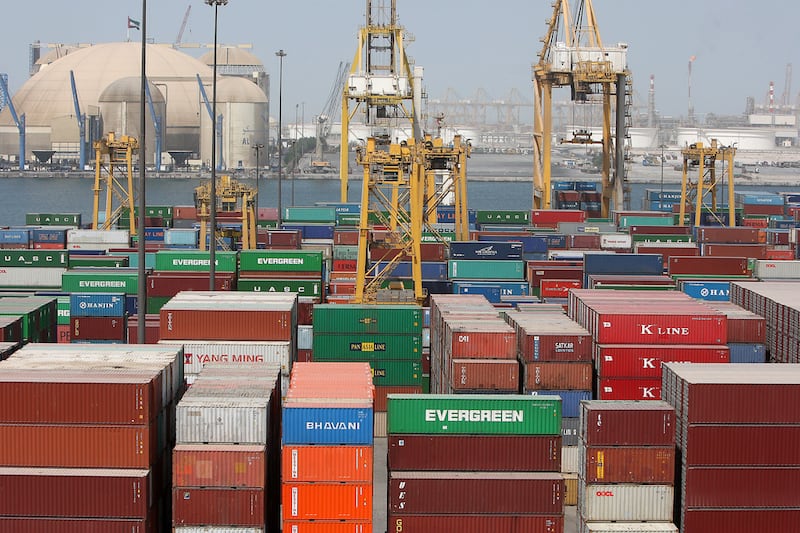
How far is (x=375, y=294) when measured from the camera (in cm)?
4050

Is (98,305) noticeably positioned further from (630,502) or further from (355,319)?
(630,502)

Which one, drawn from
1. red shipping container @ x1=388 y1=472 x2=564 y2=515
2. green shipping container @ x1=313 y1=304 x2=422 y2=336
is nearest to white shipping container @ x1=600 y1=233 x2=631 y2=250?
green shipping container @ x1=313 y1=304 x2=422 y2=336

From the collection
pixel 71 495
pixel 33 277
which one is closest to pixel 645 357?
pixel 71 495

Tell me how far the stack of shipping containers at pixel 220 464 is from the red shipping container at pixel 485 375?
7084 mm

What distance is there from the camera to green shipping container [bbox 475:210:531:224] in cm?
6912

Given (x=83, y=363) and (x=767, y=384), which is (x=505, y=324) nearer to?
(x=767, y=384)

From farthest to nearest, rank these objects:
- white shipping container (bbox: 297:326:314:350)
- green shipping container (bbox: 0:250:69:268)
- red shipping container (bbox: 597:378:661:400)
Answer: green shipping container (bbox: 0:250:69:268) < white shipping container (bbox: 297:326:314:350) < red shipping container (bbox: 597:378:661:400)

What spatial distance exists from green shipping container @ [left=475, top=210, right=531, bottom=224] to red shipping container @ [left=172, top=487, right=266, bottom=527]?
47.6 metres

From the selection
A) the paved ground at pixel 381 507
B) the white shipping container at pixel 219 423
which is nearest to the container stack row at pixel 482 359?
the paved ground at pixel 381 507

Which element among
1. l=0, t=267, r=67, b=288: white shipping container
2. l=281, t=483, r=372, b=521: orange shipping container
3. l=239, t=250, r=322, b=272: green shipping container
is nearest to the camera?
l=281, t=483, r=372, b=521: orange shipping container

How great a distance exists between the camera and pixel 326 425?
22.1 metres

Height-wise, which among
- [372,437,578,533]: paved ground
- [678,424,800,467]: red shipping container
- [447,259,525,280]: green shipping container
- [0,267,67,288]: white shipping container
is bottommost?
[372,437,578,533]: paved ground

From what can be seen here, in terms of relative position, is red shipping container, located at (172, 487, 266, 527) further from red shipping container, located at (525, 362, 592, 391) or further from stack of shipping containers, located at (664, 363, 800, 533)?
red shipping container, located at (525, 362, 592, 391)

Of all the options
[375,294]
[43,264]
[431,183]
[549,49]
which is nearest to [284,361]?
[375,294]
